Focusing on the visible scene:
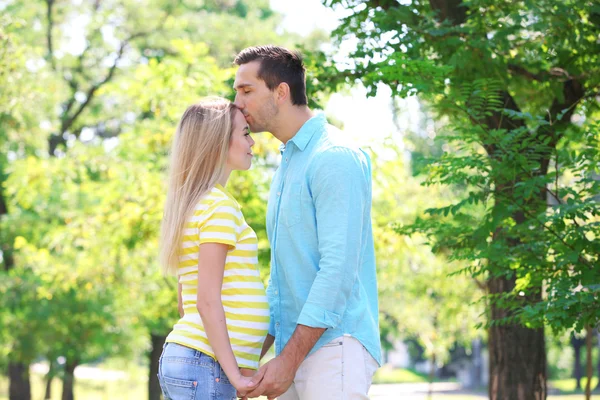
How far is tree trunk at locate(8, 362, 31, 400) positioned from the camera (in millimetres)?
19344

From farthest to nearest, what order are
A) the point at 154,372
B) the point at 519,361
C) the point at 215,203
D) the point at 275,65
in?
the point at 154,372 < the point at 519,361 < the point at 275,65 < the point at 215,203

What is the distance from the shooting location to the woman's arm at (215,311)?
2.64 metres

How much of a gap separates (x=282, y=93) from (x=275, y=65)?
11cm

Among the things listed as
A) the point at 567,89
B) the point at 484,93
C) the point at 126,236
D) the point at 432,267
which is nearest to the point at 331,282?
the point at 484,93

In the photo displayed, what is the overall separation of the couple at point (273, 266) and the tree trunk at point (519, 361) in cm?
400

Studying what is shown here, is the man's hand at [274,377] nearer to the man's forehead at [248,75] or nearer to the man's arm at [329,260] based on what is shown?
the man's arm at [329,260]

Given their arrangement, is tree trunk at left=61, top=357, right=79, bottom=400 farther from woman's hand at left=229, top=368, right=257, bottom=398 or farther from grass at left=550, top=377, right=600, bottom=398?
grass at left=550, top=377, right=600, bottom=398

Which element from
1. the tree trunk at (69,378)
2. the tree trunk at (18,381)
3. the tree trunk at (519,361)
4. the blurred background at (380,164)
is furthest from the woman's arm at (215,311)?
the tree trunk at (18,381)

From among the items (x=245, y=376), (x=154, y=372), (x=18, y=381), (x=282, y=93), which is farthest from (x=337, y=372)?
(x=18, y=381)

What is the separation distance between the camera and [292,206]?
2871mm

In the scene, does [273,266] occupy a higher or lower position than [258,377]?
higher

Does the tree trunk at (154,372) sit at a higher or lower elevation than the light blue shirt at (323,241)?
lower

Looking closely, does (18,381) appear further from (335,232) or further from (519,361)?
(335,232)

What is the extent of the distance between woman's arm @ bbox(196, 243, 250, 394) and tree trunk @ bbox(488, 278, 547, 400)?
4347 millimetres
